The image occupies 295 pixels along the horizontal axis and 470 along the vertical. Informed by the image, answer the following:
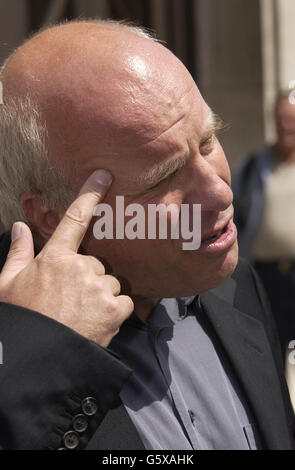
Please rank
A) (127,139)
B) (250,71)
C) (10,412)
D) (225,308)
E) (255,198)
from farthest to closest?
(250,71)
(255,198)
(225,308)
(127,139)
(10,412)

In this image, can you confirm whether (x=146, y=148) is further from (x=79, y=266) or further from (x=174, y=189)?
(x=79, y=266)

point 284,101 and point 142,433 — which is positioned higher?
point 142,433

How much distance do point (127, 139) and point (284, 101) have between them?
3224 millimetres

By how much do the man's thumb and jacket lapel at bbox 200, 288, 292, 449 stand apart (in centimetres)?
51

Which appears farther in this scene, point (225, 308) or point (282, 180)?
point (282, 180)

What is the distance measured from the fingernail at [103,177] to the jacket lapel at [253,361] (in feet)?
1.46

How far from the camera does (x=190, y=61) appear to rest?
230 inches

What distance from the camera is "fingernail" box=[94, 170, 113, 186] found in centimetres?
152

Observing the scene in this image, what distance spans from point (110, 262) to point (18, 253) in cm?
23

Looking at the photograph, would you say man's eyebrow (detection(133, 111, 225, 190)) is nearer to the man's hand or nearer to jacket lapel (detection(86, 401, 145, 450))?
the man's hand

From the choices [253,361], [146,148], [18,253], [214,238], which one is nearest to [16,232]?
[18,253]

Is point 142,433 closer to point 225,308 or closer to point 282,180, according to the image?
point 225,308

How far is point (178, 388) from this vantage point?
161 centimetres

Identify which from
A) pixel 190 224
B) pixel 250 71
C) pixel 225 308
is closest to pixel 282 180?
pixel 250 71
